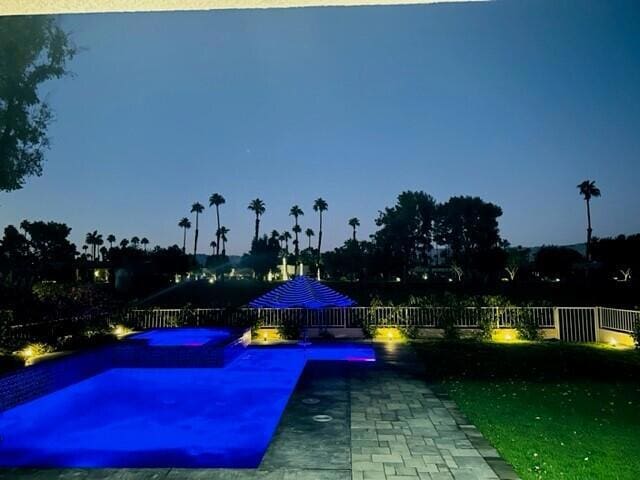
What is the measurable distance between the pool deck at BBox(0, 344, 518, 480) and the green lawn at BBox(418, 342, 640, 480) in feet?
1.39

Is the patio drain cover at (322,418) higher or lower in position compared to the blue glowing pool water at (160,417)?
higher

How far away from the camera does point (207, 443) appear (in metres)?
7.57

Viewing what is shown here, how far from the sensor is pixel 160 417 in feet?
30.8

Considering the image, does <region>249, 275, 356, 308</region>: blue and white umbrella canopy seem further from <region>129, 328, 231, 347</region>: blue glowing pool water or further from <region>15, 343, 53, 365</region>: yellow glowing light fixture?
<region>15, 343, 53, 365</region>: yellow glowing light fixture

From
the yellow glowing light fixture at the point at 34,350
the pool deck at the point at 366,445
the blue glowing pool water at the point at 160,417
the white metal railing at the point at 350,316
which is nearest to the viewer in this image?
the pool deck at the point at 366,445

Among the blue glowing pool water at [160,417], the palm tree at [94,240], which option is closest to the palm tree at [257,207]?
the palm tree at [94,240]

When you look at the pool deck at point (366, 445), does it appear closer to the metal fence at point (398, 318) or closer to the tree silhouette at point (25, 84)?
the metal fence at point (398, 318)

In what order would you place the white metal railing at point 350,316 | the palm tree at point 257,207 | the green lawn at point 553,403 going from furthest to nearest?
1. the palm tree at point 257,207
2. the white metal railing at point 350,316
3. the green lawn at point 553,403

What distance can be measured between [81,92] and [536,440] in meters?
19.1

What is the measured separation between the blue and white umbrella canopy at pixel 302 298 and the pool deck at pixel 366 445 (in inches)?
224

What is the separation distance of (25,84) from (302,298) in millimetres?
14042

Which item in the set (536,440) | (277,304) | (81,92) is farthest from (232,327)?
(536,440)

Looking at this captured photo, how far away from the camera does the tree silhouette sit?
56.1 ft

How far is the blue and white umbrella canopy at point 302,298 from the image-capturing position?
15055mm
